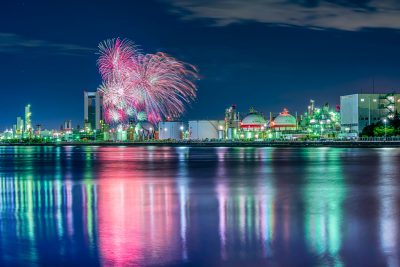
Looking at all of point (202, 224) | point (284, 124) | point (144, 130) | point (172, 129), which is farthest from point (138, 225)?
point (144, 130)

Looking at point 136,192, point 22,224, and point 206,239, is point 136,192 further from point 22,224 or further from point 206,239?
point 206,239

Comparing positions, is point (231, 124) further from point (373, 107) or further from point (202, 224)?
point (202, 224)

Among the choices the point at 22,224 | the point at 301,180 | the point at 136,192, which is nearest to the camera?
the point at 22,224

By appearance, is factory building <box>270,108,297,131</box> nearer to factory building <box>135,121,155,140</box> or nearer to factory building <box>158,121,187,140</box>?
factory building <box>158,121,187,140</box>

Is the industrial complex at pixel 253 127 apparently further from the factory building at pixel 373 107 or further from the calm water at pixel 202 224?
the calm water at pixel 202 224

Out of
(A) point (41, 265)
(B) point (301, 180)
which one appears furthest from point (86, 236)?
(B) point (301, 180)

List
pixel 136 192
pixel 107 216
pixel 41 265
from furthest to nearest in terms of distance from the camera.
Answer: pixel 136 192
pixel 107 216
pixel 41 265

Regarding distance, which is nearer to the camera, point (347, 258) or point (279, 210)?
point (347, 258)
